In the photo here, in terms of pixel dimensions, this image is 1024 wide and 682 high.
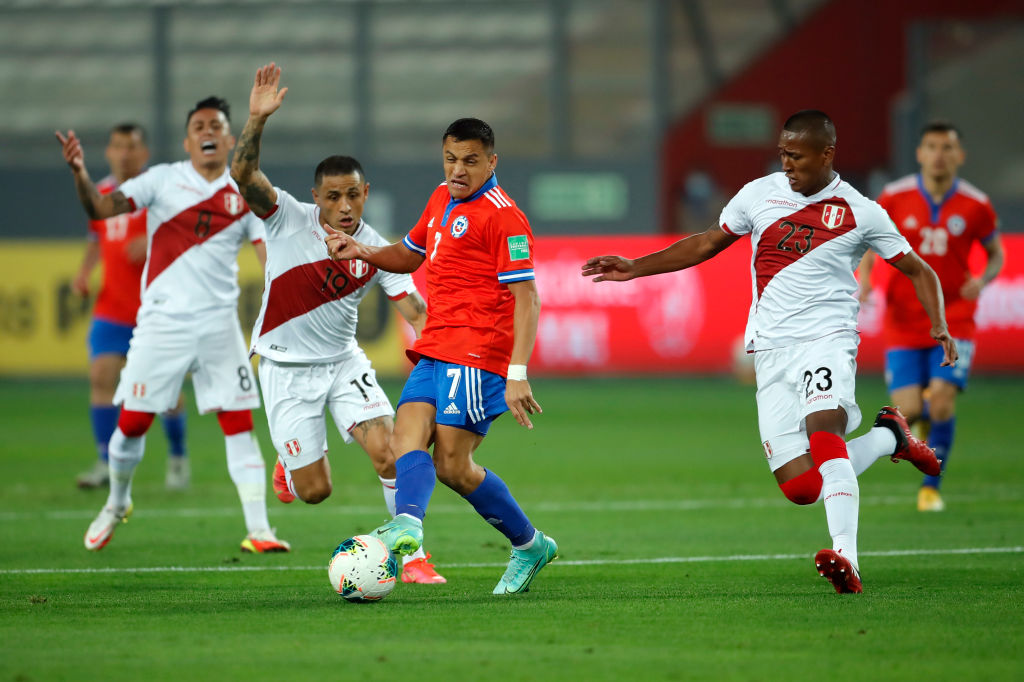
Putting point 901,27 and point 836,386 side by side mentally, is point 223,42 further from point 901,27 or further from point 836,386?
point 836,386

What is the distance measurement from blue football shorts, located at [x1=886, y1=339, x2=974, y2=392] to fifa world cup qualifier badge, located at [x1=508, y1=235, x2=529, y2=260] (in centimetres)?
474

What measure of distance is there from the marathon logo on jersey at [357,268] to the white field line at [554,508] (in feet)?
9.70

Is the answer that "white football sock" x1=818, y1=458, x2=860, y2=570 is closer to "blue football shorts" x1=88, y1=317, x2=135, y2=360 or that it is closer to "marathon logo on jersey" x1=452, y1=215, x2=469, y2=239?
"marathon logo on jersey" x1=452, y1=215, x2=469, y2=239

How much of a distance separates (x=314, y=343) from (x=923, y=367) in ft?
15.4

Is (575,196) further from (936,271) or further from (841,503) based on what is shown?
(841,503)

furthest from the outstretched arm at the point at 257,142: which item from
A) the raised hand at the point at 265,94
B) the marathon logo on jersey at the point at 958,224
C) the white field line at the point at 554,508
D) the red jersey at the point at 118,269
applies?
the marathon logo on jersey at the point at 958,224

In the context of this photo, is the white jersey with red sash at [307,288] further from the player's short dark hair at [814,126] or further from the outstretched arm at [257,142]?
the player's short dark hair at [814,126]

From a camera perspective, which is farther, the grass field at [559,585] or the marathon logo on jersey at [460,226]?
the marathon logo on jersey at [460,226]

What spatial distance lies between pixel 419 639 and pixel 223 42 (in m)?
26.1

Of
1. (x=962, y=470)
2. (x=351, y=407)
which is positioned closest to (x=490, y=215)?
(x=351, y=407)

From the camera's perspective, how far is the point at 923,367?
404 inches

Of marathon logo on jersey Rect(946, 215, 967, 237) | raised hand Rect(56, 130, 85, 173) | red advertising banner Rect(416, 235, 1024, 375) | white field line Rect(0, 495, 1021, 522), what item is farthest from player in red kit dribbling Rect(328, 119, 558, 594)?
red advertising banner Rect(416, 235, 1024, 375)

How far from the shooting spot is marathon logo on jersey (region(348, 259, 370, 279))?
7578mm

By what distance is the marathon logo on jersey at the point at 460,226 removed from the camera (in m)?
6.54
